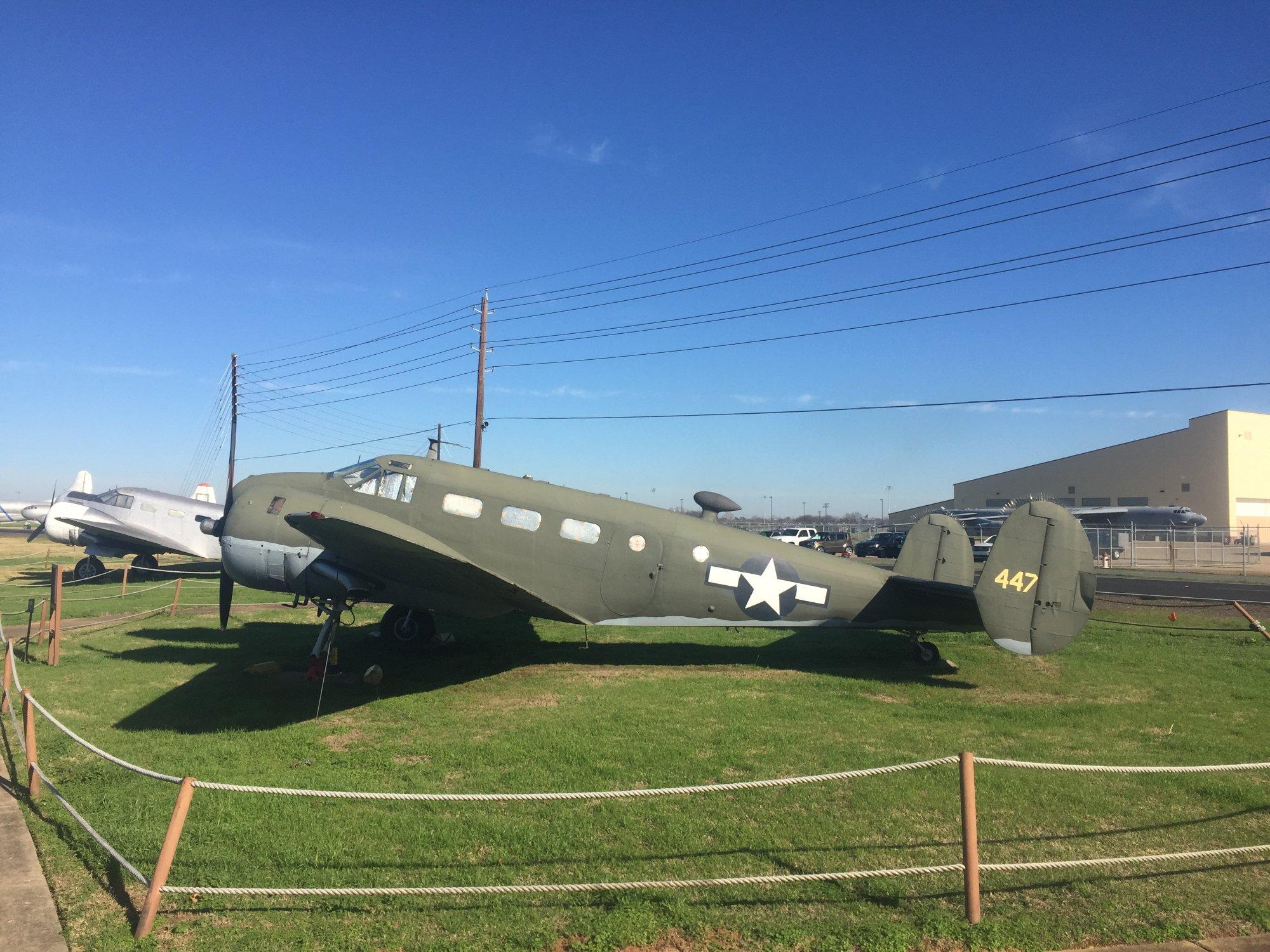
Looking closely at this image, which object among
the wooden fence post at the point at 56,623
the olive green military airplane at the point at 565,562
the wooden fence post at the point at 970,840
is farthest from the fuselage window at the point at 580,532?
the wooden fence post at the point at 56,623

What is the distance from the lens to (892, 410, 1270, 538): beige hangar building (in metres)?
56.7

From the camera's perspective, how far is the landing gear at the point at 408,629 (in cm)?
1317

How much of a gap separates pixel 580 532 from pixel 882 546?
35.6 meters

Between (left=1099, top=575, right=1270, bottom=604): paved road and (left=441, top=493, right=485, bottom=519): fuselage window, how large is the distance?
20.3 m

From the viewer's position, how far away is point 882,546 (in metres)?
43.2

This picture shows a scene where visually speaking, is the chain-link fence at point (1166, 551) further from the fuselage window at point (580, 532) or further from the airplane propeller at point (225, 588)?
the airplane propeller at point (225, 588)

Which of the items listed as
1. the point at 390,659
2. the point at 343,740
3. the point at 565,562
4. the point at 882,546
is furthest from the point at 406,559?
the point at 882,546

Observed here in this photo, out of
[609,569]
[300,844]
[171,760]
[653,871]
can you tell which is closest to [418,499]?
[609,569]

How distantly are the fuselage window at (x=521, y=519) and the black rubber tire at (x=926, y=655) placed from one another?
6512mm

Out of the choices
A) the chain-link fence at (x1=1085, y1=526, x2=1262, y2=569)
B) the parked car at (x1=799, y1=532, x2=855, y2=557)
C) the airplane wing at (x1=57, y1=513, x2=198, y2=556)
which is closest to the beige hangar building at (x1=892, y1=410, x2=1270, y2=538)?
the chain-link fence at (x1=1085, y1=526, x2=1262, y2=569)

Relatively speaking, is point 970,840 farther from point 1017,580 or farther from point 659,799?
point 1017,580

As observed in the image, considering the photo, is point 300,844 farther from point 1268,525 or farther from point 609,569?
point 1268,525

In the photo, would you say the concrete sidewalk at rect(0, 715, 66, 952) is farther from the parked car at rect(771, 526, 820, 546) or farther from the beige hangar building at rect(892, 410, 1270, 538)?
the beige hangar building at rect(892, 410, 1270, 538)

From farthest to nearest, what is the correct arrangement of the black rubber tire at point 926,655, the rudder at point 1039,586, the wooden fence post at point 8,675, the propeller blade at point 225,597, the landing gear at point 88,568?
the landing gear at point 88,568, the propeller blade at point 225,597, the black rubber tire at point 926,655, the rudder at point 1039,586, the wooden fence post at point 8,675
